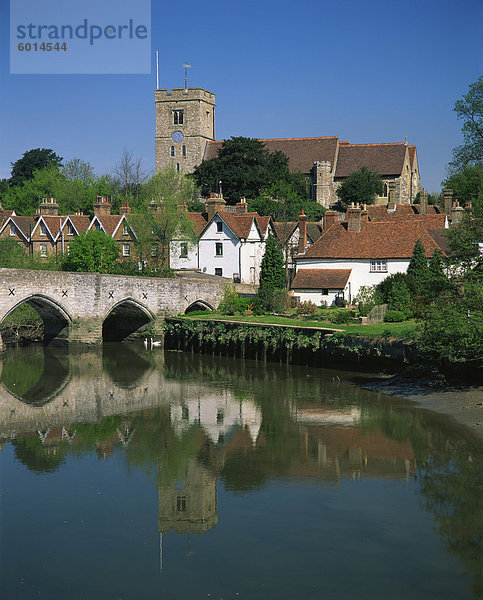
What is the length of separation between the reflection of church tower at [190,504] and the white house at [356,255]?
32.6 metres

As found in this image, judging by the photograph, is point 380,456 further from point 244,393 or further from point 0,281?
point 0,281

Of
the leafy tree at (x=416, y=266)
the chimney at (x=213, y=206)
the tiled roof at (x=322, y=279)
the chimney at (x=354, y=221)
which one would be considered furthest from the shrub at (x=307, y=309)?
the chimney at (x=213, y=206)

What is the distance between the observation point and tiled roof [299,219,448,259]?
2256 inches

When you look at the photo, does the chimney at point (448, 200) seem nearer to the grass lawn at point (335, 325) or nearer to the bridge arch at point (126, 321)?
the grass lawn at point (335, 325)

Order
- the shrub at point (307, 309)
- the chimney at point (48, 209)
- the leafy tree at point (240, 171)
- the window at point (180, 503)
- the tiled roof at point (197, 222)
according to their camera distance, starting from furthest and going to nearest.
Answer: the leafy tree at point (240, 171) → the chimney at point (48, 209) → the tiled roof at point (197, 222) → the shrub at point (307, 309) → the window at point (180, 503)

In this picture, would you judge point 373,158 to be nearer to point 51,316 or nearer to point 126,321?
point 126,321

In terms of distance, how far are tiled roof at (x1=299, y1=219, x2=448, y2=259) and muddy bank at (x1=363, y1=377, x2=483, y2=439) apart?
65.0ft

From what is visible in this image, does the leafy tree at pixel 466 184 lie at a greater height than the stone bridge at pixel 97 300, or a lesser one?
greater

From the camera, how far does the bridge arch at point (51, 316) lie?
52531 millimetres

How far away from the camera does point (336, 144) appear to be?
105 meters

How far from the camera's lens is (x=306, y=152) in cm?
10575

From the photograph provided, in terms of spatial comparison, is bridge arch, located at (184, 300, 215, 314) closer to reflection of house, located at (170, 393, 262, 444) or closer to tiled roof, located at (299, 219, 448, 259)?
tiled roof, located at (299, 219, 448, 259)

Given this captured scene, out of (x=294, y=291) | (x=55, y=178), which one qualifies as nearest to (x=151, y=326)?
(x=294, y=291)

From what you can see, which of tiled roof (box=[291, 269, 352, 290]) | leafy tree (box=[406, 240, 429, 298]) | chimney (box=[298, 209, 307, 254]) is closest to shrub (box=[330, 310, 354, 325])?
leafy tree (box=[406, 240, 429, 298])
